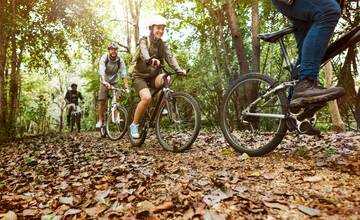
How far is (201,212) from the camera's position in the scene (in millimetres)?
2664

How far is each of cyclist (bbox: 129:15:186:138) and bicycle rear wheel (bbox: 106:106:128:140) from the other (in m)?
2.47

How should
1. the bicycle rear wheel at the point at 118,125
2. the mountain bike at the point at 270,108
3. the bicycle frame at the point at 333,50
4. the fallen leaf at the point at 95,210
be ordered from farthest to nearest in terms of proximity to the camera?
the bicycle rear wheel at the point at 118,125, the mountain bike at the point at 270,108, the bicycle frame at the point at 333,50, the fallen leaf at the point at 95,210

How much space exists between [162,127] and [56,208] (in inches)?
123

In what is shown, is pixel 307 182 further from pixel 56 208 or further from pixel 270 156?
pixel 56 208

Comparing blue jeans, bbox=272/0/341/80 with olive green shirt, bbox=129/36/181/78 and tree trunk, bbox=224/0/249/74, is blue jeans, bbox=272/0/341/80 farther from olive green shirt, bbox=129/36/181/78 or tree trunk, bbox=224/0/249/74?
tree trunk, bbox=224/0/249/74

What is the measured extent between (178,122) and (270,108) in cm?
183

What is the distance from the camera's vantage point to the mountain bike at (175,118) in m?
5.50

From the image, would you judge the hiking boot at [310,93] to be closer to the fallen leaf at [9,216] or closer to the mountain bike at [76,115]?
the fallen leaf at [9,216]

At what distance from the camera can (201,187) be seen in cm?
328

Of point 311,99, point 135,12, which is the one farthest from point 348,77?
point 135,12

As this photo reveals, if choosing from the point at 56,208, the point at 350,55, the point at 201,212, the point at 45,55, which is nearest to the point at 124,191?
the point at 56,208

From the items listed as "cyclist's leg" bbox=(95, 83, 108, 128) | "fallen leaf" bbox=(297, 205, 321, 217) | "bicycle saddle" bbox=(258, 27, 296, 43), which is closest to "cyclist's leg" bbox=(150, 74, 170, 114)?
"bicycle saddle" bbox=(258, 27, 296, 43)

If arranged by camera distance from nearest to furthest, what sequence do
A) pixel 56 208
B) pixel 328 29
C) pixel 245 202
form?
pixel 245 202
pixel 56 208
pixel 328 29

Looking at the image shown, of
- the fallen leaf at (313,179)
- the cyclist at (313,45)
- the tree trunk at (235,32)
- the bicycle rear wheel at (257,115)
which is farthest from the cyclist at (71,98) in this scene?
the fallen leaf at (313,179)
